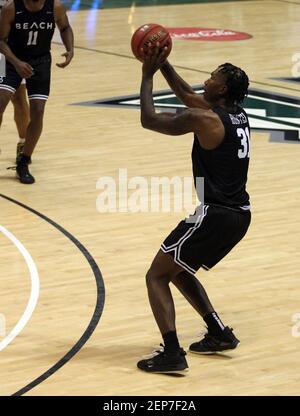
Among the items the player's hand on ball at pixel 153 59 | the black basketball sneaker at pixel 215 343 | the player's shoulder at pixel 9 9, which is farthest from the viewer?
the player's shoulder at pixel 9 9

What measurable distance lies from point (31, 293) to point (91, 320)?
695mm

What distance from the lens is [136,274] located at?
934 cm

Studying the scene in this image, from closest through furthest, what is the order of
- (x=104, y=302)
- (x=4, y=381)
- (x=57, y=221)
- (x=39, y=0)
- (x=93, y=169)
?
(x=4, y=381)
(x=104, y=302)
(x=57, y=221)
(x=39, y=0)
(x=93, y=169)

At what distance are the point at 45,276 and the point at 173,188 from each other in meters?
2.79

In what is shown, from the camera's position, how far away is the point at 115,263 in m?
9.58

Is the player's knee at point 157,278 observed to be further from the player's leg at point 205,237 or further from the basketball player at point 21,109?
the basketball player at point 21,109

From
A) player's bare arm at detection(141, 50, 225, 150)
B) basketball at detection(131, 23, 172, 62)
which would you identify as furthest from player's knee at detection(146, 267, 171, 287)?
basketball at detection(131, 23, 172, 62)

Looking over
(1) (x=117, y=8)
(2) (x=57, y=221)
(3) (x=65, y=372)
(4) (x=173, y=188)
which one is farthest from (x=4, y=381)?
(1) (x=117, y=8)

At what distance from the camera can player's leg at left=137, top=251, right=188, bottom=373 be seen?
24.4ft

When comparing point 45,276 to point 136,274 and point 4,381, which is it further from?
point 4,381

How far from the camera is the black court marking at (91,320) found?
7316 mm

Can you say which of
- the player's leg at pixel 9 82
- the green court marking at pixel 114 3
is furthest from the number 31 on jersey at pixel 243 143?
the green court marking at pixel 114 3

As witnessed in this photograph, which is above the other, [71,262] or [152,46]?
[152,46]

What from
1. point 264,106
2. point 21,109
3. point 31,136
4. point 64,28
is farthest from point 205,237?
point 264,106
